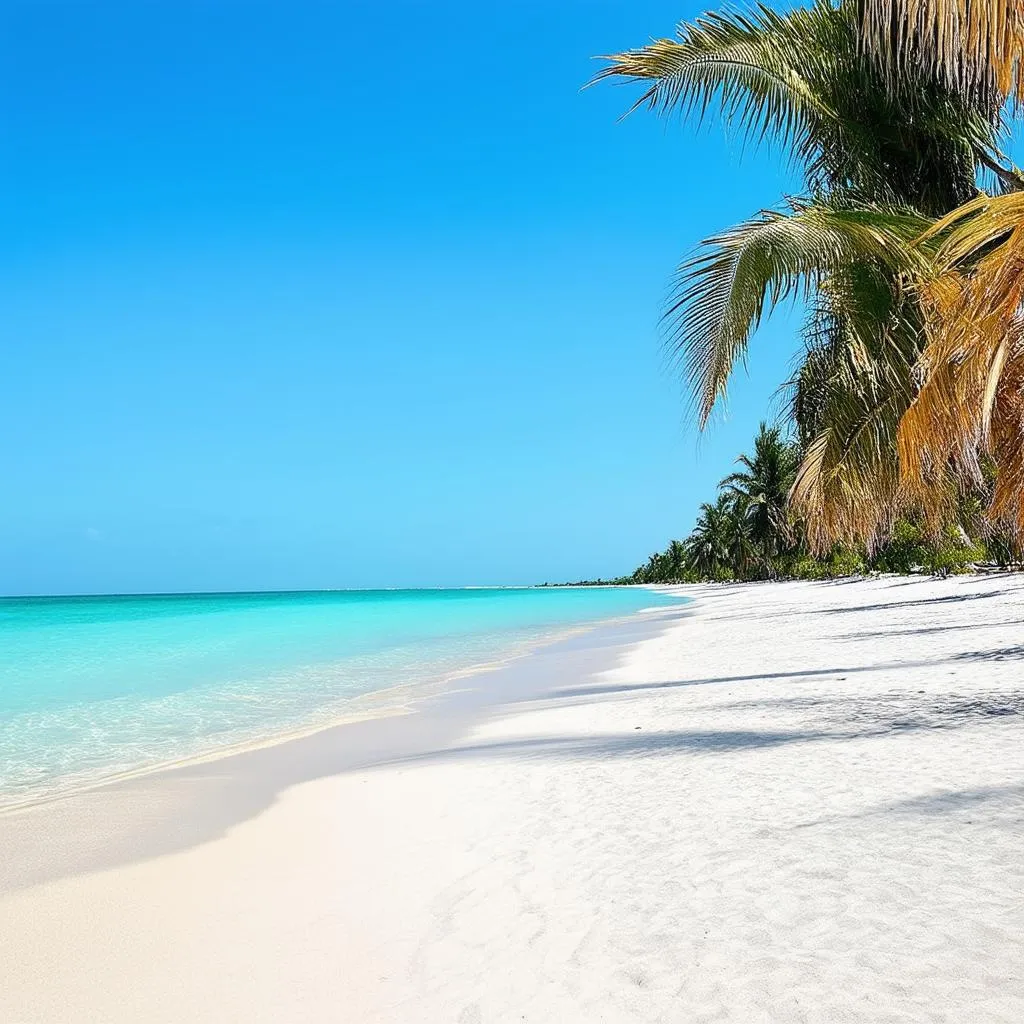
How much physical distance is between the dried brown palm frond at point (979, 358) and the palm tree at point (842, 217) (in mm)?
1231

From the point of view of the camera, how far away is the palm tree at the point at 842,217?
718cm

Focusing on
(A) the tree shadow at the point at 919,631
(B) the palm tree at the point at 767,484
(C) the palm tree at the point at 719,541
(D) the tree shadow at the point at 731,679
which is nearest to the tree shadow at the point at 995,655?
(D) the tree shadow at the point at 731,679

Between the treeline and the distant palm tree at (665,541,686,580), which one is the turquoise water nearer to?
the treeline

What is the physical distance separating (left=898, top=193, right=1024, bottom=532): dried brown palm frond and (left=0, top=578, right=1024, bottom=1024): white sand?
1.78 meters

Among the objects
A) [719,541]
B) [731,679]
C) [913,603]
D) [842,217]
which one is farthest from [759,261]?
[719,541]

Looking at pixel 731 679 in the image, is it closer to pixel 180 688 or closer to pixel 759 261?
pixel 759 261

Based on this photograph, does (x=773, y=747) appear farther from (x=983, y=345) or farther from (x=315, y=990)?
(x=315, y=990)

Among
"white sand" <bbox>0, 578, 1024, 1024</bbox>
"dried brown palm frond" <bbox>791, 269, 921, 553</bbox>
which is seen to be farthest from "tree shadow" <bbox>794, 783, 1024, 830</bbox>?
"dried brown palm frond" <bbox>791, 269, 921, 553</bbox>

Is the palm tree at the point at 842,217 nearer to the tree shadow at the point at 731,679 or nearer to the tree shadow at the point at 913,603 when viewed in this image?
the tree shadow at the point at 731,679

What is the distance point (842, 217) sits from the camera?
7453 mm

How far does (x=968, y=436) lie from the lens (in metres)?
5.73

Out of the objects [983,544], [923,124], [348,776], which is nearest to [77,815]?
[348,776]

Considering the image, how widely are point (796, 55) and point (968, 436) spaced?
4975 mm

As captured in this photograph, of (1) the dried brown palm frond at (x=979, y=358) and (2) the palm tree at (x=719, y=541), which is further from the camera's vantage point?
(2) the palm tree at (x=719, y=541)
